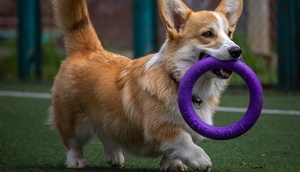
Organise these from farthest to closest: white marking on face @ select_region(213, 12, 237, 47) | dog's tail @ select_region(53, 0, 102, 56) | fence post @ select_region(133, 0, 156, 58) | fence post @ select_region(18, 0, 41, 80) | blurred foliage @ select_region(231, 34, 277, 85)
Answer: fence post @ select_region(18, 0, 41, 80), fence post @ select_region(133, 0, 156, 58), blurred foliage @ select_region(231, 34, 277, 85), dog's tail @ select_region(53, 0, 102, 56), white marking on face @ select_region(213, 12, 237, 47)

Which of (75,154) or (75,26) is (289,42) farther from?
(75,154)

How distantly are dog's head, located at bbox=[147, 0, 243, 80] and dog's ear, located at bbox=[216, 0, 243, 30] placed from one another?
0.16m

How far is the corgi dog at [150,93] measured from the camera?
4195mm

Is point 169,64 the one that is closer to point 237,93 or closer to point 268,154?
point 268,154

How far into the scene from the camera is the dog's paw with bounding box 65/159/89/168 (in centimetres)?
464

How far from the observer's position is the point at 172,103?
425cm

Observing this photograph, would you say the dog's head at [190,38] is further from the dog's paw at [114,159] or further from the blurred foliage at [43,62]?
the blurred foliage at [43,62]

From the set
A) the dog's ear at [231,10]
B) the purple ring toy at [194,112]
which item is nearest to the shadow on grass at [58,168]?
the purple ring toy at [194,112]

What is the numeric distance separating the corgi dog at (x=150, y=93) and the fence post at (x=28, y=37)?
5798mm

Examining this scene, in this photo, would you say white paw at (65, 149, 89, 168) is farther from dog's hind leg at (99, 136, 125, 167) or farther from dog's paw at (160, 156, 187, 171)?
dog's paw at (160, 156, 187, 171)

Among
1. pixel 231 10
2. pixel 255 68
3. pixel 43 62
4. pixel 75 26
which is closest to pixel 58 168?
pixel 75 26

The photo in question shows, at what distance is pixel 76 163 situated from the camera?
466 cm

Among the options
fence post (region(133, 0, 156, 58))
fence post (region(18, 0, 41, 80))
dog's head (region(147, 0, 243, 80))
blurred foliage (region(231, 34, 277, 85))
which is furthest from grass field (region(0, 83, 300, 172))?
fence post (region(18, 0, 41, 80))

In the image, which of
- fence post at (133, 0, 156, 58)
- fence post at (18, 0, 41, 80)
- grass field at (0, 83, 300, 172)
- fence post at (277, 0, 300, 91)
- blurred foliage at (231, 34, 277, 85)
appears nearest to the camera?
grass field at (0, 83, 300, 172)
